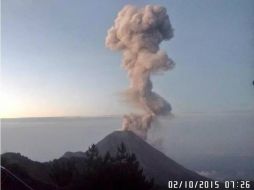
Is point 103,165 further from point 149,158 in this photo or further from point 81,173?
point 149,158

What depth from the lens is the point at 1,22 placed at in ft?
12.0

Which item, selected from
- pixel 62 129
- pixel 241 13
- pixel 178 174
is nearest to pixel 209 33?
pixel 241 13

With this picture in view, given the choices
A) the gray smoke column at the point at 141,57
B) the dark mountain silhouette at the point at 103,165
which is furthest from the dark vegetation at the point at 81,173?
the gray smoke column at the point at 141,57

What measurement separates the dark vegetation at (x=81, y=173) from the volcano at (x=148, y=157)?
41 millimetres

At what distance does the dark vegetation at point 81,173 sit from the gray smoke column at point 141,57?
0.30 meters

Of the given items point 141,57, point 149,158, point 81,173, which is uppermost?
point 141,57

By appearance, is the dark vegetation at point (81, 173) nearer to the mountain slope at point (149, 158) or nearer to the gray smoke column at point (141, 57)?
the mountain slope at point (149, 158)

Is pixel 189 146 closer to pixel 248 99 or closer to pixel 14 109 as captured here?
pixel 248 99

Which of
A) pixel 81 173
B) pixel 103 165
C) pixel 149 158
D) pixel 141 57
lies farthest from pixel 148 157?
pixel 141 57

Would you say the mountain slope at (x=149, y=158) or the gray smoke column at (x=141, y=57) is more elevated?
the gray smoke column at (x=141, y=57)

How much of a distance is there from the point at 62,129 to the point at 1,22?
40.5 inches

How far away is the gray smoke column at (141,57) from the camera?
357 centimetres

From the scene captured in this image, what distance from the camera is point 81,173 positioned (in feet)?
11.8

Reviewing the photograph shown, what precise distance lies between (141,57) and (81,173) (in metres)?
1.10
